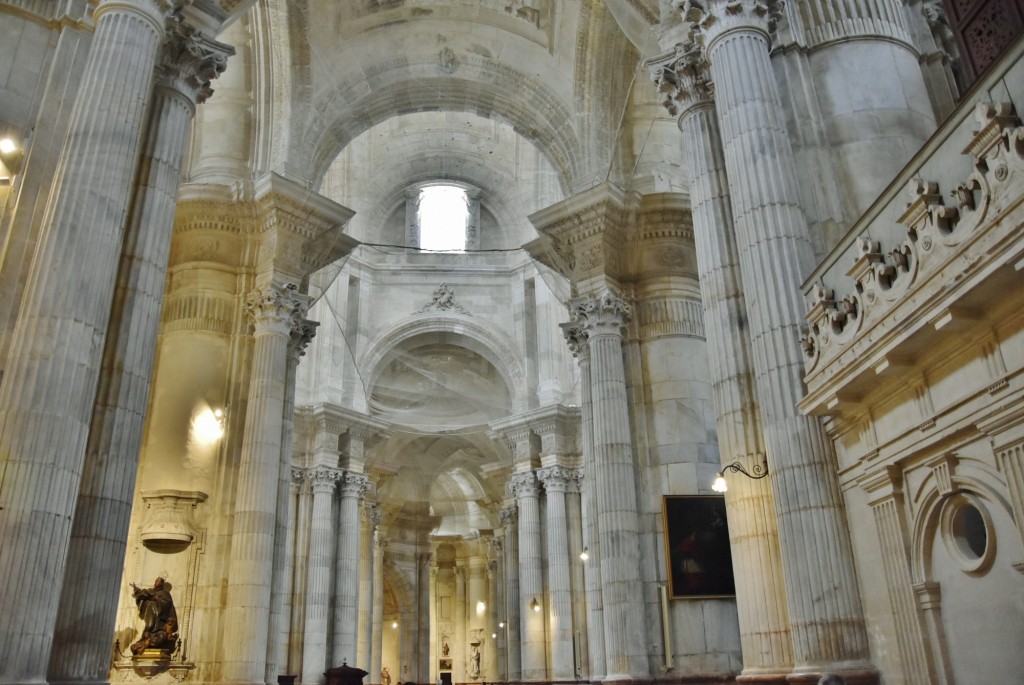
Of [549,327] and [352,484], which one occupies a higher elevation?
[549,327]

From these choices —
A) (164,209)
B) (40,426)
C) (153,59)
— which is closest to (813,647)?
(40,426)

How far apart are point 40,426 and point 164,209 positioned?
3.37 m

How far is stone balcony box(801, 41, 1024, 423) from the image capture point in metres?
5.02

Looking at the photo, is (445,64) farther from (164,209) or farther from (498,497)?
(498,497)

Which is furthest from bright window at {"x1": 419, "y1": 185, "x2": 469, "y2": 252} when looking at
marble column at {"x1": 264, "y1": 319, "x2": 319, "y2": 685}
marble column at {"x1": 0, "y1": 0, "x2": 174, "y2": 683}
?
marble column at {"x1": 0, "y1": 0, "x2": 174, "y2": 683}

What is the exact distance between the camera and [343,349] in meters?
28.6

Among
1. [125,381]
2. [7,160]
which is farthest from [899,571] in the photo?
[7,160]

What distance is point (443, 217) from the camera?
1284 inches

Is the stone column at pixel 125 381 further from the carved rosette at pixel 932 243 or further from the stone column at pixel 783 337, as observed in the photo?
the carved rosette at pixel 932 243

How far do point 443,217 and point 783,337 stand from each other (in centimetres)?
2558

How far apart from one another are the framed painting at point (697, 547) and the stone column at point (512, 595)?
14.7m

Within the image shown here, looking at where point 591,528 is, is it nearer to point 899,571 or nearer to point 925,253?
point 899,571

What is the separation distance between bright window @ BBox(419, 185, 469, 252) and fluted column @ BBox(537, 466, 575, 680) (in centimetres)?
1009

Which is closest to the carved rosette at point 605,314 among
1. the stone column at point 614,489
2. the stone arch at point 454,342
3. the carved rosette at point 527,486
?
the stone column at point 614,489
